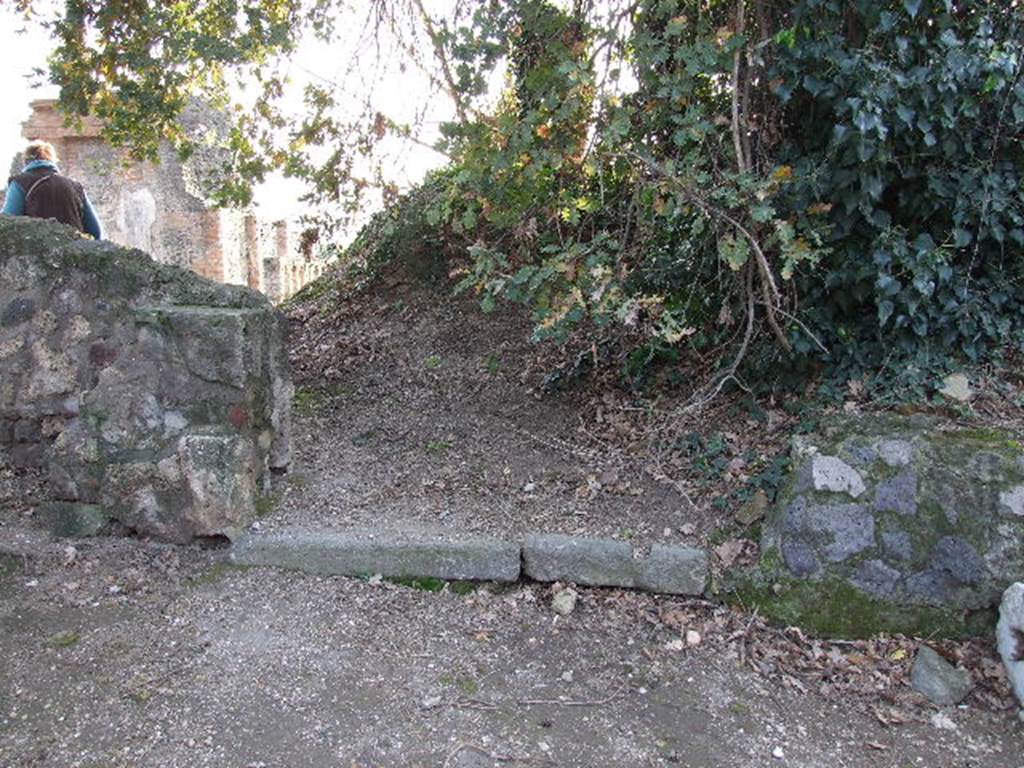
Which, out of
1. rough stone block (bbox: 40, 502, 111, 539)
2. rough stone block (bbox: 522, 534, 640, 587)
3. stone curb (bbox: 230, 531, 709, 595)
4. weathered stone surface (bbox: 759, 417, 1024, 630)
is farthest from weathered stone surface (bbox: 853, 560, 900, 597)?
rough stone block (bbox: 40, 502, 111, 539)

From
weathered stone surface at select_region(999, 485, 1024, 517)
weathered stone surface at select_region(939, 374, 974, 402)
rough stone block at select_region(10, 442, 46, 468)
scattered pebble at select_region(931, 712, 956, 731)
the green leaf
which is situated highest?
the green leaf

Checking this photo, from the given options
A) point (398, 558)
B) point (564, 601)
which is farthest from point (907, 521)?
point (398, 558)

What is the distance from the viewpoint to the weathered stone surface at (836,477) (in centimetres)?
333

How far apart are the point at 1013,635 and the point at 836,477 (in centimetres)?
83

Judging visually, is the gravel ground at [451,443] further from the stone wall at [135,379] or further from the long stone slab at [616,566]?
the stone wall at [135,379]

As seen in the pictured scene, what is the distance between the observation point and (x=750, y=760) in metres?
2.53

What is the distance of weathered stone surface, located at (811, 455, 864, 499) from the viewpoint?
333 cm

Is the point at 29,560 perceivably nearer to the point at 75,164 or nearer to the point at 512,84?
the point at 512,84

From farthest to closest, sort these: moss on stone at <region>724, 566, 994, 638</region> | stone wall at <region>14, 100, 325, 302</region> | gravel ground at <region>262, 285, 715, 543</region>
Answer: stone wall at <region>14, 100, 325, 302</region>, gravel ground at <region>262, 285, 715, 543</region>, moss on stone at <region>724, 566, 994, 638</region>

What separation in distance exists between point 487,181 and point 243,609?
6.95ft

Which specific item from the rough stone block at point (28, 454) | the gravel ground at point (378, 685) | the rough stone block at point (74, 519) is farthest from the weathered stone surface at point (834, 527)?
the rough stone block at point (28, 454)

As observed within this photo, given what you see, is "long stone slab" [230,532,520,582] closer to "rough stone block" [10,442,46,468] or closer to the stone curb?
the stone curb

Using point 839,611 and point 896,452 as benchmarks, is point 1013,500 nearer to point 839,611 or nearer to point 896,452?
point 896,452

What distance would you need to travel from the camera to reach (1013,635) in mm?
2885
